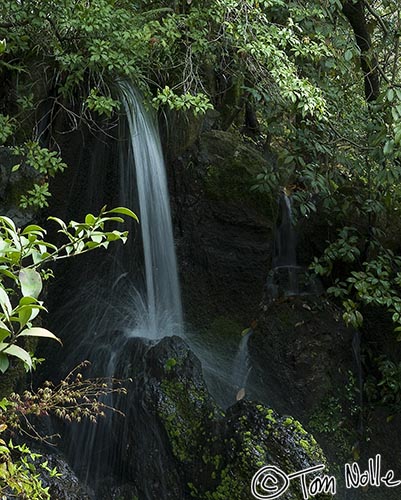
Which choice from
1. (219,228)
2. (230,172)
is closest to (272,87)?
(230,172)

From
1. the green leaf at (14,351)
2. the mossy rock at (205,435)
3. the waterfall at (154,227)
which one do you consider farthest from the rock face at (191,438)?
the green leaf at (14,351)

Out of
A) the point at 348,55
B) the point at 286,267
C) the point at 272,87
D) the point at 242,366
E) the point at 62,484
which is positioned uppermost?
the point at 348,55

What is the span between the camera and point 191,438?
4.57m

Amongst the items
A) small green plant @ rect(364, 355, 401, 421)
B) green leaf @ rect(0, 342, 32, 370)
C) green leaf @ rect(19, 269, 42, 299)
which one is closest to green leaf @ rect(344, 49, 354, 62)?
small green plant @ rect(364, 355, 401, 421)

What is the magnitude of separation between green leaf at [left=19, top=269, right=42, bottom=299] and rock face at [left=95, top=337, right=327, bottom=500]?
2.80 m

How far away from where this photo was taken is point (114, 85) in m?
5.19

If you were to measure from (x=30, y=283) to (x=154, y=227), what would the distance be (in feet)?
13.2

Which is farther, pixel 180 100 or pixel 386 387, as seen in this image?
pixel 386 387

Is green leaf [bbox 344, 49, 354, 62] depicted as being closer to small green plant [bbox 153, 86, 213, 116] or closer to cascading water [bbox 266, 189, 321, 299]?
small green plant [bbox 153, 86, 213, 116]

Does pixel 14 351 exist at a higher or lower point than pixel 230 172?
lower

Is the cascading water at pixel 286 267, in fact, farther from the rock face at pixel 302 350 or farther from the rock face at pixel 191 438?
the rock face at pixel 191 438

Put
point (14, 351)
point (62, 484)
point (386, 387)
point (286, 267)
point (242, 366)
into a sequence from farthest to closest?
point (286, 267) → point (386, 387) → point (242, 366) → point (62, 484) → point (14, 351)

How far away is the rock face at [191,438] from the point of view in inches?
167

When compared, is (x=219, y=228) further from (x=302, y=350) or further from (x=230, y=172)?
(x=302, y=350)
